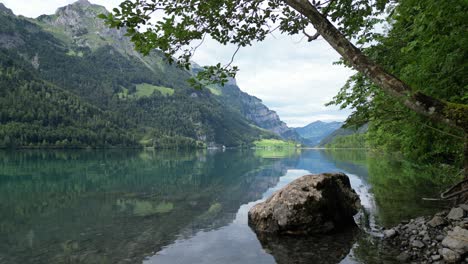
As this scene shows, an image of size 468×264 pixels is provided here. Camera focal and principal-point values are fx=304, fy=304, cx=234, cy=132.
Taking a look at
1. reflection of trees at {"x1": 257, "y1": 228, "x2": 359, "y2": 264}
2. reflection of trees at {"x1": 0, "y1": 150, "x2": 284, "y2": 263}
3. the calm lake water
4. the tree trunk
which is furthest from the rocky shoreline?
reflection of trees at {"x1": 0, "y1": 150, "x2": 284, "y2": 263}

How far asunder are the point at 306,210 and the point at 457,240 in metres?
7.64

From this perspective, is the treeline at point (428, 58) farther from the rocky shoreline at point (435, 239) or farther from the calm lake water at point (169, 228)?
the calm lake water at point (169, 228)

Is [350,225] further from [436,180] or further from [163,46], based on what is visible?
[436,180]

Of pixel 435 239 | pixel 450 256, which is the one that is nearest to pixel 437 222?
pixel 435 239

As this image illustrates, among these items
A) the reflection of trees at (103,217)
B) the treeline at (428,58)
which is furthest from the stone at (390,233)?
the reflection of trees at (103,217)

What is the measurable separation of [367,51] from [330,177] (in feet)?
28.3

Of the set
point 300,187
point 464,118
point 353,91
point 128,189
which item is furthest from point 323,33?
point 128,189

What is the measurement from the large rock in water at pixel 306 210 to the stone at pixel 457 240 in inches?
272

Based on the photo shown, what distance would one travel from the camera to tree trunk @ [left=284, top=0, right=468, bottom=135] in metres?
6.88

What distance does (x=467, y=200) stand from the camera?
44.7 ft

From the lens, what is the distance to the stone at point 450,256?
10.8m

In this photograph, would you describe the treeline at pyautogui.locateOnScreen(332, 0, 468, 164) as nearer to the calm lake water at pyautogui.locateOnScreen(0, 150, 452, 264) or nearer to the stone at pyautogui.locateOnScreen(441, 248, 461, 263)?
the stone at pyautogui.locateOnScreen(441, 248, 461, 263)

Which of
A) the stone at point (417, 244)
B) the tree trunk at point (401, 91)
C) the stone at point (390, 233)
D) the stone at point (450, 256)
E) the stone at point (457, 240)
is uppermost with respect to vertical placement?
the tree trunk at point (401, 91)

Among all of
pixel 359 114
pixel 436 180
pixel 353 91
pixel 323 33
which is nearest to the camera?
pixel 323 33
